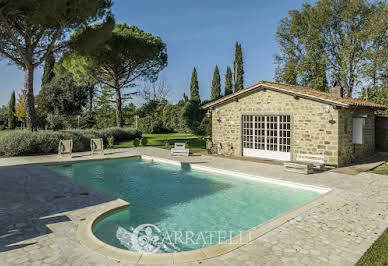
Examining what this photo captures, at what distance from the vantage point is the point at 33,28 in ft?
53.1

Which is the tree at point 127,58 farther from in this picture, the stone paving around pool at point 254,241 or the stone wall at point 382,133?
the stone wall at point 382,133

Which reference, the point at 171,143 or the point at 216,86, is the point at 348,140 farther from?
the point at 216,86

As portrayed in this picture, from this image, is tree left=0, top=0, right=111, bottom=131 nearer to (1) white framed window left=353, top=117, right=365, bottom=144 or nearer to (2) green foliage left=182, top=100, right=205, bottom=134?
(2) green foliage left=182, top=100, right=205, bottom=134

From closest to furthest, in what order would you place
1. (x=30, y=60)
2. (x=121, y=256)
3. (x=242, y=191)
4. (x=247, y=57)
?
(x=121, y=256)
(x=242, y=191)
(x=30, y=60)
(x=247, y=57)

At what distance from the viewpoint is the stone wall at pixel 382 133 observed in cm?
1622

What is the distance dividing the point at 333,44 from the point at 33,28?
26.1 meters

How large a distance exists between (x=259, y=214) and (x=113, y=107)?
3374 centimetres

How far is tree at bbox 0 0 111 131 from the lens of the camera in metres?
14.6

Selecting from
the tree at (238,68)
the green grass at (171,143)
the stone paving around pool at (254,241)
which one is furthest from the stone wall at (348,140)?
the tree at (238,68)

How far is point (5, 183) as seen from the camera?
27.5 feet

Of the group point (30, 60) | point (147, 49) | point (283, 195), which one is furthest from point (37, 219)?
point (147, 49)

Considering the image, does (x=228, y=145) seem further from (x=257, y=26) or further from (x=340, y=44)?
(x=340, y=44)

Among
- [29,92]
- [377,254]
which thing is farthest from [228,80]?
[377,254]

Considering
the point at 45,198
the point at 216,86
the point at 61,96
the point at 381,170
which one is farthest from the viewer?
the point at 216,86
